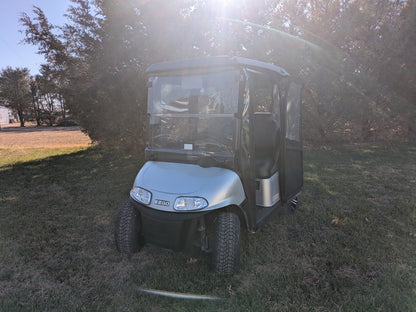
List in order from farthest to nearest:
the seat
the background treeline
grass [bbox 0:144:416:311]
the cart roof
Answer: the background treeline, the seat, the cart roof, grass [bbox 0:144:416:311]

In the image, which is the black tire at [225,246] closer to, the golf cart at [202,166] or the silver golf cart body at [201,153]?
the golf cart at [202,166]

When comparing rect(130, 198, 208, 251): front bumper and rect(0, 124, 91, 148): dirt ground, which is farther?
rect(0, 124, 91, 148): dirt ground

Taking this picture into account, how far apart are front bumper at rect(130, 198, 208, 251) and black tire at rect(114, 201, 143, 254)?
0.32 metres

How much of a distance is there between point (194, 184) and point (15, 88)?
4741 cm

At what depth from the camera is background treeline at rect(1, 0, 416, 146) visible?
762cm

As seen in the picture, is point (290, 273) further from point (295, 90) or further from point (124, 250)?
point (295, 90)

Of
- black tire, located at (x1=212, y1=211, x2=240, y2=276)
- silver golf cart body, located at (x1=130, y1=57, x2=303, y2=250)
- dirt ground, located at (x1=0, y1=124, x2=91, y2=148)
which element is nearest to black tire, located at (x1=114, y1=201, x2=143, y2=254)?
silver golf cart body, located at (x1=130, y1=57, x2=303, y2=250)


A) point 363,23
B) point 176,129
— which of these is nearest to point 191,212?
point 176,129

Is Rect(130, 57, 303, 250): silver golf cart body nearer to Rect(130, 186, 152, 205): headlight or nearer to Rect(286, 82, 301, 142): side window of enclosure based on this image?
Rect(130, 186, 152, 205): headlight

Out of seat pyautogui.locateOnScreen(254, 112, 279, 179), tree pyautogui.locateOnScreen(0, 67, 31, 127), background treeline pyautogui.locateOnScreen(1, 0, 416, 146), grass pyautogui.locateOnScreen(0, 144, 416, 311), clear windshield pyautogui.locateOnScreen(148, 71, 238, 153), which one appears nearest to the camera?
grass pyautogui.locateOnScreen(0, 144, 416, 311)

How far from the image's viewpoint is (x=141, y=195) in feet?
9.27

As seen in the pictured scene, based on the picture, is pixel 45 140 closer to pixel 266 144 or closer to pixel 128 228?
pixel 128 228

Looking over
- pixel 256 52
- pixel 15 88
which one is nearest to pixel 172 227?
pixel 256 52

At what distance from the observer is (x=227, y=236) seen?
2.61 m
